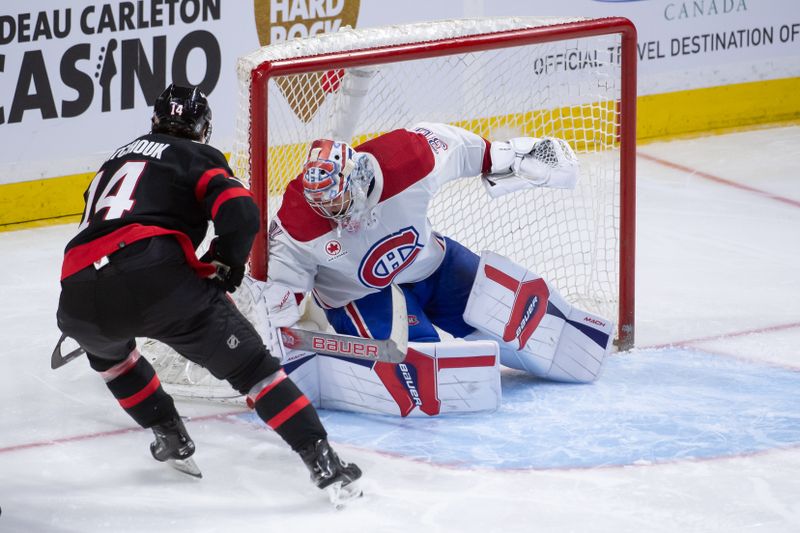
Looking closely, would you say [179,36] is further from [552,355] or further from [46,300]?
[552,355]

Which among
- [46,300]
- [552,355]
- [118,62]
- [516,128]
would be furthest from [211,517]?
[118,62]

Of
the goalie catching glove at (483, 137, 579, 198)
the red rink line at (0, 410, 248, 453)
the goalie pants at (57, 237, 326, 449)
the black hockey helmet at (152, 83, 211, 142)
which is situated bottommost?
the red rink line at (0, 410, 248, 453)

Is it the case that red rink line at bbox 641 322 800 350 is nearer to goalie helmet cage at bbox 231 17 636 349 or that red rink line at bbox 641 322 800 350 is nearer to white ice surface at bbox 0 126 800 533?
white ice surface at bbox 0 126 800 533

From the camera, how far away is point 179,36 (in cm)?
570

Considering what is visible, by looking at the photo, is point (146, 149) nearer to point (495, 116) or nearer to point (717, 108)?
point (495, 116)

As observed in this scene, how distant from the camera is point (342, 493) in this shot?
3.29 meters

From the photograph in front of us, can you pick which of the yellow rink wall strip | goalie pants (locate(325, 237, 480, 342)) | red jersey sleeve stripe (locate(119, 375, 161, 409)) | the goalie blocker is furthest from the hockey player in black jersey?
the yellow rink wall strip

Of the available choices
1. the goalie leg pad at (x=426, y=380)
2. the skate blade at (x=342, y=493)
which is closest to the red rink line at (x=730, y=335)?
the goalie leg pad at (x=426, y=380)

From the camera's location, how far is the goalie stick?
12.2ft

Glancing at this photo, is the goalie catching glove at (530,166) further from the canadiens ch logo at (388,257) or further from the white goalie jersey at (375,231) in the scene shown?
the canadiens ch logo at (388,257)

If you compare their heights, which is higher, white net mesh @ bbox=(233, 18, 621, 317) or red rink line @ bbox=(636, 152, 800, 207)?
white net mesh @ bbox=(233, 18, 621, 317)

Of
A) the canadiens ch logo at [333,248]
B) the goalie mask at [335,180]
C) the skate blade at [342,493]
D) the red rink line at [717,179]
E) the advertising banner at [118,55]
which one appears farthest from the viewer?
the red rink line at [717,179]

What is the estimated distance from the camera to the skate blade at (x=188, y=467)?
3.48 meters

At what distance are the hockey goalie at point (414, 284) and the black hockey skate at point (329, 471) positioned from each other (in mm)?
541
